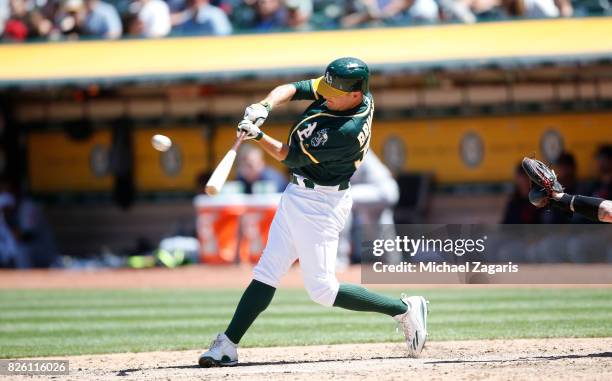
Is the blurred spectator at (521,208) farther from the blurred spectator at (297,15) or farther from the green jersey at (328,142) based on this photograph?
the green jersey at (328,142)

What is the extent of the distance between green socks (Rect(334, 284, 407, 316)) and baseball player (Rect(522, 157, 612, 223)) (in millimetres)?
1002

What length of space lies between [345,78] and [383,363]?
1580mm

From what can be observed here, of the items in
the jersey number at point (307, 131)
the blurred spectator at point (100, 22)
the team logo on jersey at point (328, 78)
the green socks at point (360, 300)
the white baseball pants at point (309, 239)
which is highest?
the blurred spectator at point (100, 22)

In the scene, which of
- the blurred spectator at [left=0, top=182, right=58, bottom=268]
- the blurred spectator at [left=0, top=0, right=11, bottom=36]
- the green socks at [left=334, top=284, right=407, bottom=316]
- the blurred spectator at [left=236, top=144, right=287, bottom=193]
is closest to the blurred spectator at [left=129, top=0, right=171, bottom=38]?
the blurred spectator at [left=0, top=0, right=11, bottom=36]

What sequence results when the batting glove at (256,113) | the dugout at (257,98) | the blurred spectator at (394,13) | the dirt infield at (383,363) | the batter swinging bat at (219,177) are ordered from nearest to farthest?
the batter swinging bat at (219,177)
the dirt infield at (383,363)
the batting glove at (256,113)
the dugout at (257,98)
the blurred spectator at (394,13)

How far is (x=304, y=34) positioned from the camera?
13.1 m

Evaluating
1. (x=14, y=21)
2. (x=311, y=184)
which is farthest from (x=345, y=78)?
(x=14, y=21)

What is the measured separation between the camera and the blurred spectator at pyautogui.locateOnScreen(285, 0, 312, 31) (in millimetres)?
13250

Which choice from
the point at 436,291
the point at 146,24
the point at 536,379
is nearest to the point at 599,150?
the point at 436,291

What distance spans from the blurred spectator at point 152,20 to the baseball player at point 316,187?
811 cm

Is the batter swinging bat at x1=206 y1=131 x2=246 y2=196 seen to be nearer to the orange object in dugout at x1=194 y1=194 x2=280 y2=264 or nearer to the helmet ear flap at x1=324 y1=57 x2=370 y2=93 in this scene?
the helmet ear flap at x1=324 y1=57 x2=370 y2=93

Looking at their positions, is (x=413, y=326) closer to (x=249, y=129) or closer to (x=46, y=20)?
(x=249, y=129)

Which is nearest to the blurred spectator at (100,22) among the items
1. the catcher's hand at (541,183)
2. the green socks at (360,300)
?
the green socks at (360,300)

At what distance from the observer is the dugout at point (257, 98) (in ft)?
40.7
